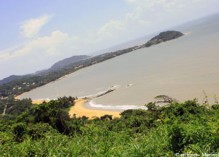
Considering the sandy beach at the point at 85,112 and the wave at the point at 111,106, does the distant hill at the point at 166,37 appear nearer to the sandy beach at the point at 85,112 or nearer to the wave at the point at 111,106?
the sandy beach at the point at 85,112

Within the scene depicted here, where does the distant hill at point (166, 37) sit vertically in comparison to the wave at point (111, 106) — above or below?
above

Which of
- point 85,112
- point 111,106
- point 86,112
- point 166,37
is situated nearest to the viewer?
point 111,106

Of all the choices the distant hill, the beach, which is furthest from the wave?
the distant hill

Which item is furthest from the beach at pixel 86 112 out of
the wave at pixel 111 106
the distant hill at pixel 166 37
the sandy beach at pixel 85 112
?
the distant hill at pixel 166 37

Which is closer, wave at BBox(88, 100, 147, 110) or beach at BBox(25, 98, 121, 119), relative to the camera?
wave at BBox(88, 100, 147, 110)

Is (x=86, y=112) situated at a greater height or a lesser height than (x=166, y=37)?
lesser

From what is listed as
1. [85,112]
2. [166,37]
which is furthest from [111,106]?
[166,37]

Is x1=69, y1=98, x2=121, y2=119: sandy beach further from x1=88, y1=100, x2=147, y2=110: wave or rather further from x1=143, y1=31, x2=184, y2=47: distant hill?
x1=143, y1=31, x2=184, y2=47: distant hill

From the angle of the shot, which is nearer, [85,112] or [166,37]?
[85,112]

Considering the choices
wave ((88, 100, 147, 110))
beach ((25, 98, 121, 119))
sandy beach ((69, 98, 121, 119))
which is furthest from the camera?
sandy beach ((69, 98, 121, 119))

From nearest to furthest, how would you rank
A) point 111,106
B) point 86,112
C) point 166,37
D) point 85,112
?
point 111,106 < point 86,112 < point 85,112 < point 166,37

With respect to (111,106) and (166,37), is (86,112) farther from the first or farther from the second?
(166,37)
